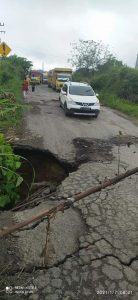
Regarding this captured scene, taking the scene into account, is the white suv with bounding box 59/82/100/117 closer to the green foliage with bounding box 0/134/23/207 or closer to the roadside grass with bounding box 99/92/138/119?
the roadside grass with bounding box 99/92/138/119

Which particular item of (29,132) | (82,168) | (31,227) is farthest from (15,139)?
(31,227)

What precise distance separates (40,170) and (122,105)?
1285 centimetres

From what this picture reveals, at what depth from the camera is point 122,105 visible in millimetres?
18406

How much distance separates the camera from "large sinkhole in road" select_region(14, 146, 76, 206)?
5.75 m

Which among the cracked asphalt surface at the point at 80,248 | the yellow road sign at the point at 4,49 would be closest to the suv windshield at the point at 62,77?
the yellow road sign at the point at 4,49

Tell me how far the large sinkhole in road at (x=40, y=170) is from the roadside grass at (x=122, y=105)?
867cm

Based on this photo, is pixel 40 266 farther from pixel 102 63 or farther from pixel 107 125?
pixel 102 63

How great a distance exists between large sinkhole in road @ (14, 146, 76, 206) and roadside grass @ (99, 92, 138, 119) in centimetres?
867

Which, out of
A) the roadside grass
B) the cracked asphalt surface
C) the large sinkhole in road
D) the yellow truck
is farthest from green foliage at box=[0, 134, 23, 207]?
the yellow truck

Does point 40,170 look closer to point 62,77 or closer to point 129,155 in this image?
point 129,155

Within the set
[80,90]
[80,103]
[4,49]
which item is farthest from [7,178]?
[4,49]

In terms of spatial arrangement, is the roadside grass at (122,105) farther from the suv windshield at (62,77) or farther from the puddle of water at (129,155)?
the suv windshield at (62,77)

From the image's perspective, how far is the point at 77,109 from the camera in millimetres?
13312

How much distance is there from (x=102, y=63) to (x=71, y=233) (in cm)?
3876
